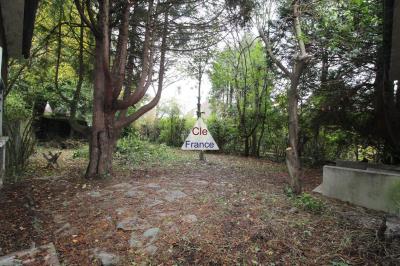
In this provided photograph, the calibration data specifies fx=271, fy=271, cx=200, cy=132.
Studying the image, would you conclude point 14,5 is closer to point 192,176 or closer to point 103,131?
point 103,131

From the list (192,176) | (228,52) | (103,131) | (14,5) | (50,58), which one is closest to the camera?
(14,5)

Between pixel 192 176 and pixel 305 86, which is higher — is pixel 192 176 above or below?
below

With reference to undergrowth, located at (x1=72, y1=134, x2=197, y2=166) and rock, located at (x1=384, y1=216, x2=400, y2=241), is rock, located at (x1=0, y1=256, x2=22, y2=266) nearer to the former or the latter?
rock, located at (x1=384, y1=216, x2=400, y2=241)

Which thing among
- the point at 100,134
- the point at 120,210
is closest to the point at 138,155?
the point at 100,134

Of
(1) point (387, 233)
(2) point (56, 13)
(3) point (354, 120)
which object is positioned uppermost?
(2) point (56, 13)

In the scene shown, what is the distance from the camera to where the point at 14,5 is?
464 cm

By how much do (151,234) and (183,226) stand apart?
399mm

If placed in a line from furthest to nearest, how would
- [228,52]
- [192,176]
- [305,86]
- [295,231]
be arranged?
[228,52] → [305,86] → [192,176] → [295,231]

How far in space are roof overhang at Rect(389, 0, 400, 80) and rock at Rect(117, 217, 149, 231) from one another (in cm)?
484

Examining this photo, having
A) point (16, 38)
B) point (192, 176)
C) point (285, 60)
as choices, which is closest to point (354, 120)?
point (285, 60)

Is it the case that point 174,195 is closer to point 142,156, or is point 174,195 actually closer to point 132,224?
point 132,224

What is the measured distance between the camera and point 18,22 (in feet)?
16.9

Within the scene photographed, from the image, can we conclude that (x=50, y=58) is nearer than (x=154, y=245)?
No

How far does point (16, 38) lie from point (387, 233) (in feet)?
23.7
